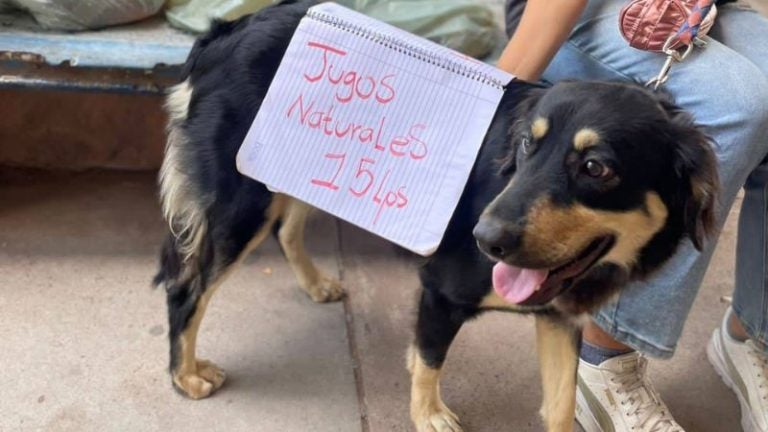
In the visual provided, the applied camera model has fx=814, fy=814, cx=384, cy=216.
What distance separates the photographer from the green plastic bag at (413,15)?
2.15 meters

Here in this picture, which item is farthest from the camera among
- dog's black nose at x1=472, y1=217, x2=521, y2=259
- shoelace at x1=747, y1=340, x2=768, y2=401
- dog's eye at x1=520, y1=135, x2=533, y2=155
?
shoelace at x1=747, y1=340, x2=768, y2=401

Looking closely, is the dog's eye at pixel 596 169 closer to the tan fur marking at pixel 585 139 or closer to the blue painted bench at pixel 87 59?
the tan fur marking at pixel 585 139

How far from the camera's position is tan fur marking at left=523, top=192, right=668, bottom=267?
4.20 ft

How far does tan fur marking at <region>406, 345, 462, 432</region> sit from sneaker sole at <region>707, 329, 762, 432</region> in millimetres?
711

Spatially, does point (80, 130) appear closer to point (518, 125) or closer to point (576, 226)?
point (518, 125)

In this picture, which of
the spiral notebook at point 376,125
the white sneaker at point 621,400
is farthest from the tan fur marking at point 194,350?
the white sneaker at point 621,400

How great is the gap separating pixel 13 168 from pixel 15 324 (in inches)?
30.6

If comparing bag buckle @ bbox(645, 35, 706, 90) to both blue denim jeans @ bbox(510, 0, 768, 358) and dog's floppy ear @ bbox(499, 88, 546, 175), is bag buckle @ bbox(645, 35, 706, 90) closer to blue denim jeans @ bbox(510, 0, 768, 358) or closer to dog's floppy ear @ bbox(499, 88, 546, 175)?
blue denim jeans @ bbox(510, 0, 768, 358)

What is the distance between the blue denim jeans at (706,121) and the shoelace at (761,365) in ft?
0.32

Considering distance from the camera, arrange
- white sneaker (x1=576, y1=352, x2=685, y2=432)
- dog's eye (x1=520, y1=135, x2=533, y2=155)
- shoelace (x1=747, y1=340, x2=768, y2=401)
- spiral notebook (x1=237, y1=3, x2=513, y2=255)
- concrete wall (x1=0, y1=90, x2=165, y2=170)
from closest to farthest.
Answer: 1. dog's eye (x1=520, y1=135, x2=533, y2=155)
2. spiral notebook (x1=237, y1=3, x2=513, y2=255)
3. white sneaker (x1=576, y1=352, x2=685, y2=432)
4. shoelace (x1=747, y1=340, x2=768, y2=401)
5. concrete wall (x1=0, y1=90, x2=165, y2=170)

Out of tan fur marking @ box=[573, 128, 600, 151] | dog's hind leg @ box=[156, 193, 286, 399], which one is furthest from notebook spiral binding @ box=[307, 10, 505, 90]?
dog's hind leg @ box=[156, 193, 286, 399]

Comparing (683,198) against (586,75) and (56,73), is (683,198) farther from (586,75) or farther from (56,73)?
(56,73)

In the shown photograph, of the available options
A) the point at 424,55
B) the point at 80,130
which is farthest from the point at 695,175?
the point at 80,130

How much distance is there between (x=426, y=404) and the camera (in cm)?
181
